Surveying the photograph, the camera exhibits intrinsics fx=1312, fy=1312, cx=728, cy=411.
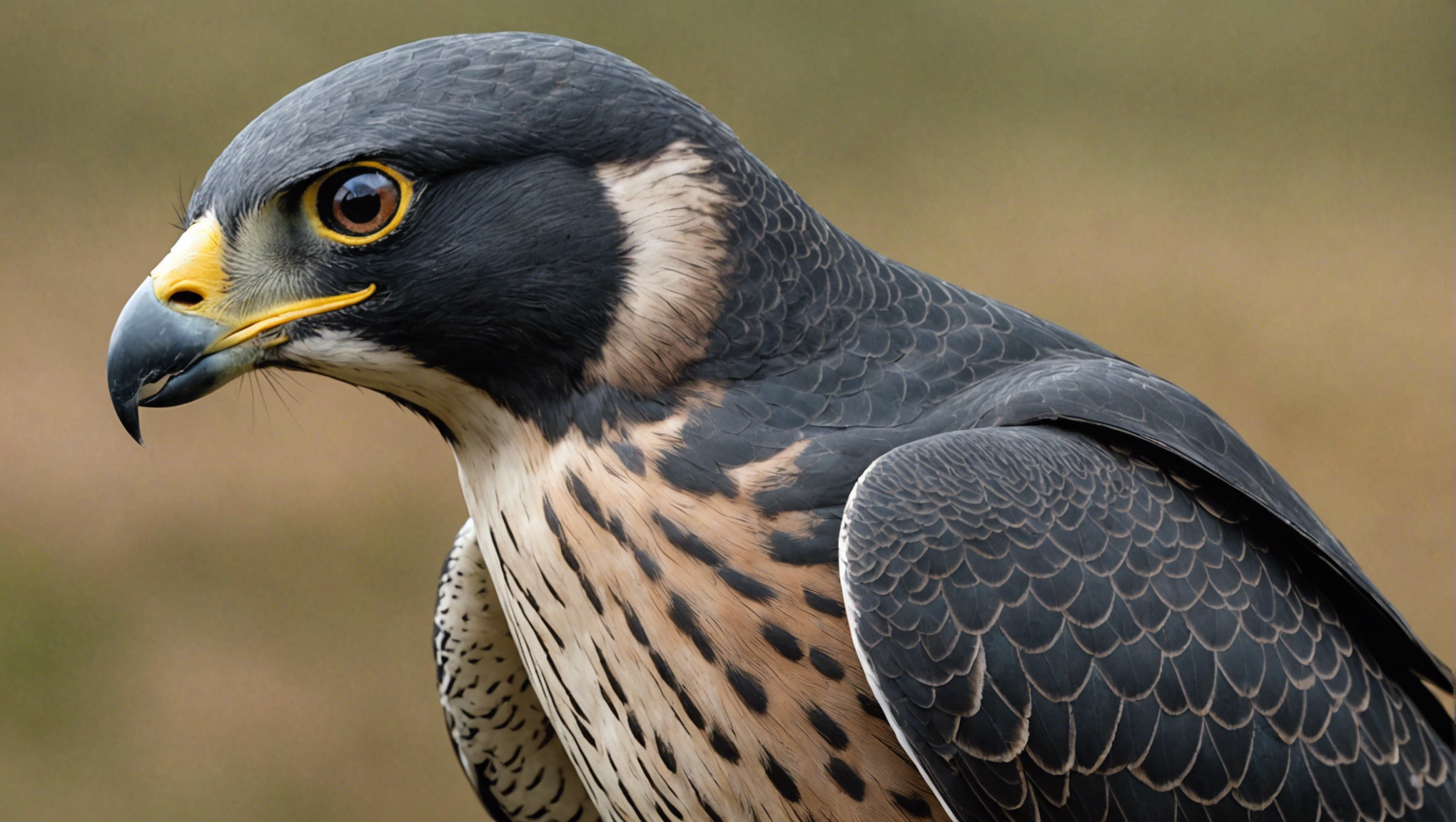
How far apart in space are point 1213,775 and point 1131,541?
308mm

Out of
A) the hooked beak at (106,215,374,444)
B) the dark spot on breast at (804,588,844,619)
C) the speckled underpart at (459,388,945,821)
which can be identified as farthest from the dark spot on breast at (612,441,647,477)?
the hooked beak at (106,215,374,444)

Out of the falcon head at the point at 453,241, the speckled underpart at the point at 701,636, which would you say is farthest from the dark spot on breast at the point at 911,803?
the falcon head at the point at 453,241

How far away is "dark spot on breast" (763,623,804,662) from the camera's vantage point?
5.44ft

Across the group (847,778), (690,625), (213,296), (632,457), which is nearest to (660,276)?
(632,457)

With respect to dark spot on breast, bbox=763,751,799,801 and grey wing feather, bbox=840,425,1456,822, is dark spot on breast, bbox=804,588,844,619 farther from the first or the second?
dark spot on breast, bbox=763,751,799,801

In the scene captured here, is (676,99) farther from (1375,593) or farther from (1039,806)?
(1375,593)

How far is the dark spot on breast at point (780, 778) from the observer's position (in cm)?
169

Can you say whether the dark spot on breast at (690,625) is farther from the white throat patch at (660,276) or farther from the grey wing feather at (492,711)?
the grey wing feather at (492,711)

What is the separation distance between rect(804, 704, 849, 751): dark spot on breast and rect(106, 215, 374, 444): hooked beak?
797 mm

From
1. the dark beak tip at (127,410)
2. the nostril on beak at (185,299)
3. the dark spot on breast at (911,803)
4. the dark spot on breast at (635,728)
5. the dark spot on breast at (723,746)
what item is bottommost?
the dark beak tip at (127,410)

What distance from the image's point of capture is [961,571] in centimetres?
159

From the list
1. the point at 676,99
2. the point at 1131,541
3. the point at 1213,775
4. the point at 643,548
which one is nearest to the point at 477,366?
the point at 643,548

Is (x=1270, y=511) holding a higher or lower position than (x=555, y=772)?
higher

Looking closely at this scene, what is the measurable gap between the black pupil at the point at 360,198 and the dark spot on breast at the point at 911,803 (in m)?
1.01
